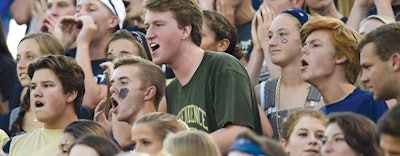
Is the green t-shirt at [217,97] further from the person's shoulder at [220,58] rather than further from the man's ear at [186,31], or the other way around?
the man's ear at [186,31]

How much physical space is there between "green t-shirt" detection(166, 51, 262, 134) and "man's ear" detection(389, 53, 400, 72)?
107 centimetres

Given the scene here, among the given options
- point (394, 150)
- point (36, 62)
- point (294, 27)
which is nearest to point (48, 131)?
point (36, 62)

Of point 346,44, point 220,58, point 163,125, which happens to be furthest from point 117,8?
point 163,125

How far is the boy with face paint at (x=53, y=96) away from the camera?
987cm

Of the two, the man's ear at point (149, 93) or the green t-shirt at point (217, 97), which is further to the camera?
the man's ear at point (149, 93)

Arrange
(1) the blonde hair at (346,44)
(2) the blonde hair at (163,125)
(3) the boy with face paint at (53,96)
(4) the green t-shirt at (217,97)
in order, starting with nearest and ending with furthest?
(2) the blonde hair at (163,125) < (4) the green t-shirt at (217,97) < (1) the blonde hair at (346,44) < (3) the boy with face paint at (53,96)

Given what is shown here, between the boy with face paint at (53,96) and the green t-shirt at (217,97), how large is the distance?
1.19 m

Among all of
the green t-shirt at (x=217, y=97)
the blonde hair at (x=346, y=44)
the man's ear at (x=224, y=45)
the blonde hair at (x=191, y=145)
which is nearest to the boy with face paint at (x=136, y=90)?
the green t-shirt at (x=217, y=97)

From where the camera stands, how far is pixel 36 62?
10.2 meters

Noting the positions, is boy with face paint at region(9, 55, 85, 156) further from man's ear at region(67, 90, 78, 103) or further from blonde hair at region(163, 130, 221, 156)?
blonde hair at region(163, 130, 221, 156)

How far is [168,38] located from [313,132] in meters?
1.57

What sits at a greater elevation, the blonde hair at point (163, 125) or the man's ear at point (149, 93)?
the blonde hair at point (163, 125)

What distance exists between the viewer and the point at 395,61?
8391 millimetres

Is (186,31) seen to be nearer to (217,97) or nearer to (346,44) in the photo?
(217,97)
